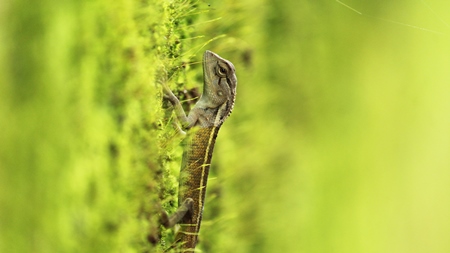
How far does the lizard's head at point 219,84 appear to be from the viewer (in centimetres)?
164

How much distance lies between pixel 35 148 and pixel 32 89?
0.47 ft

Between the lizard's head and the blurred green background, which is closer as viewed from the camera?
the blurred green background

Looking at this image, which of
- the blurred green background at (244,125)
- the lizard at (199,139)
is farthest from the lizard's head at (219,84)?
the blurred green background at (244,125)

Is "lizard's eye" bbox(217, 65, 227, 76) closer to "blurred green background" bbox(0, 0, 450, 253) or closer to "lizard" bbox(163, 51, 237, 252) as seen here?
"lizard" bbox(163, 51, 237, 252)

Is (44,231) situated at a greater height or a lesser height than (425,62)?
greater

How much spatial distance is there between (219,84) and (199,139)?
166 millimetres

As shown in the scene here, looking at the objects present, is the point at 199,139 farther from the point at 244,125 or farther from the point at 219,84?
the point at 244,125

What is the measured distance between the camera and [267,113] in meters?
2.54

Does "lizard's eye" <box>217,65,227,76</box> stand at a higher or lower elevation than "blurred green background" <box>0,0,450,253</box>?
higher

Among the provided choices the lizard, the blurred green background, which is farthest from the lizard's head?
the blurred green background

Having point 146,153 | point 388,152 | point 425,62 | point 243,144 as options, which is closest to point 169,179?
point 146,153

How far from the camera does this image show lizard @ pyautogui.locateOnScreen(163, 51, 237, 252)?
5.24 feet

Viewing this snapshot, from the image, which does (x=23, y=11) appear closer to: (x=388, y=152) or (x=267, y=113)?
(x=267, y=113)

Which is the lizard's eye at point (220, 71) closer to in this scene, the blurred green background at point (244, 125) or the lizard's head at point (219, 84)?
the lizard's head at point (219, 84)
